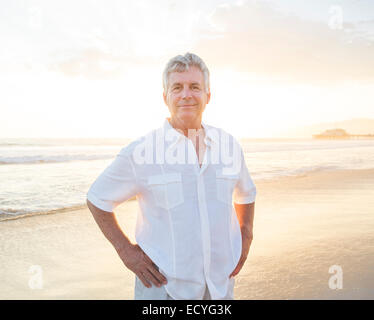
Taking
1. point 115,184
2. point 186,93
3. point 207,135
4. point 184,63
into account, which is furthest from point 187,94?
point 115,184

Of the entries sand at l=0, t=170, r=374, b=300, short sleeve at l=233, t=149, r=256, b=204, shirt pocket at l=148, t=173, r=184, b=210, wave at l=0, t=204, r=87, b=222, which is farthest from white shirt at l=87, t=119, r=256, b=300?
wave at l=0, t=204, r=87, b=222

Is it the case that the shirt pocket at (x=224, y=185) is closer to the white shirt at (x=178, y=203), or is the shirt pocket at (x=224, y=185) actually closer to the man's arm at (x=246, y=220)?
the white shirt at (x=178, y=203)

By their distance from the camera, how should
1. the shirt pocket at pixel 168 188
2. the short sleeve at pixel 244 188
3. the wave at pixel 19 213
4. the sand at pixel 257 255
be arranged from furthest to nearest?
the wave at pixel 19 213 → the sand at pixel 257 255 → the short sleeve at pixel 244 188 → the shirt pocket at pixel 168 188

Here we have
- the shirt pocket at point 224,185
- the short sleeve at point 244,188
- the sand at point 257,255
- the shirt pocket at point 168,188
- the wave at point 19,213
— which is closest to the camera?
the shirt pocket at point 168,188

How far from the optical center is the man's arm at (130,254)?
2105 millimetres

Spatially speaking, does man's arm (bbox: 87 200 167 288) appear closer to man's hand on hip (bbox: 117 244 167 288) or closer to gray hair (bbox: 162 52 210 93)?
man's hand on hip (bbox: 117 244 167 288)

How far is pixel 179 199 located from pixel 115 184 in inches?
16.1

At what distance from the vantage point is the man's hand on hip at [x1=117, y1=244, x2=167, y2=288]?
210cm

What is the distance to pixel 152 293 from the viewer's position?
7.07ft

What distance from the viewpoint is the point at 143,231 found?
2.23 metres

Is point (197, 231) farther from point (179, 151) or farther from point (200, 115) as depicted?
point (200, 115)

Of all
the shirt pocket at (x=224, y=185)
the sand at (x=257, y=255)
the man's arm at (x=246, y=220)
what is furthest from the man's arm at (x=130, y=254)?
the sand at (x=257, y=255)
